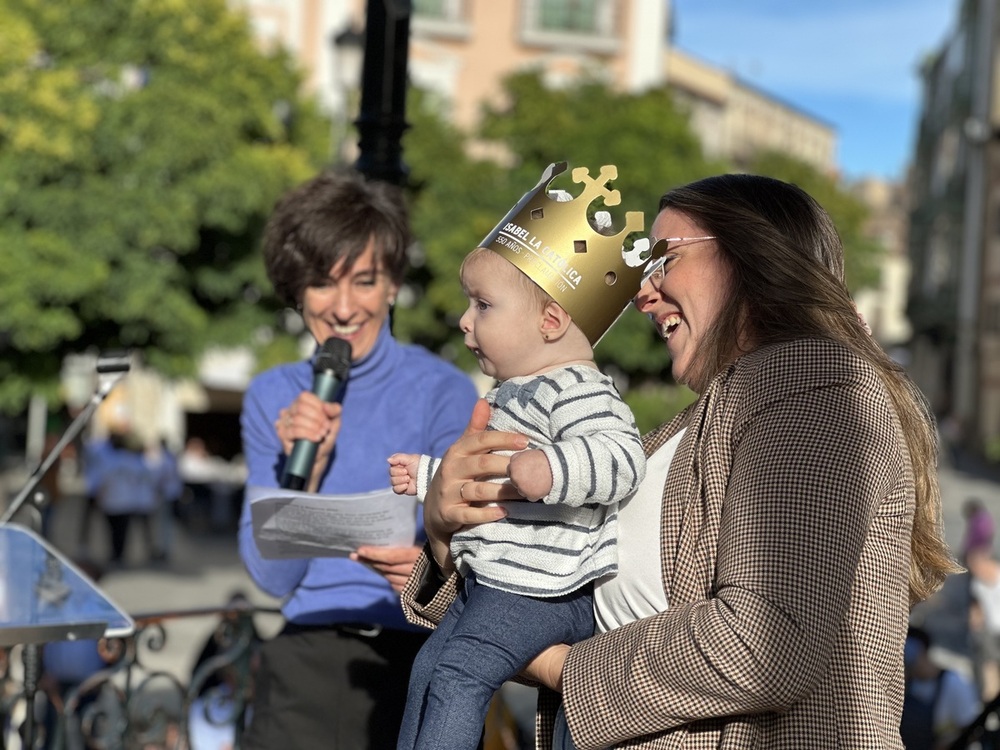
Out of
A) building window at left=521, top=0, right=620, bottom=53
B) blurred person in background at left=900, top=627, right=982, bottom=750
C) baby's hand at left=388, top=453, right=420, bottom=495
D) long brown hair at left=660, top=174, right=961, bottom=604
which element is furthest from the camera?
building window at left=521, top=0, right=620, bottom=53

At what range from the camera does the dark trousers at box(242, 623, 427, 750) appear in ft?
10.3

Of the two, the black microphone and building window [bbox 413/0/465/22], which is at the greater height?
building window [bbox 413/0/465/22]

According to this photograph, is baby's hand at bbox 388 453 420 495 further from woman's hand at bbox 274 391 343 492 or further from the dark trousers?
the dark trousers

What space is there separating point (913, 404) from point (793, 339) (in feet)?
0.71

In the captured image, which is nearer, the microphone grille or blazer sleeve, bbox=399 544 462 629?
blazer sleeve, bbox=399 544 462 629

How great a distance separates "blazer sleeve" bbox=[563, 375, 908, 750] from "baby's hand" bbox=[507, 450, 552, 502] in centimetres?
27

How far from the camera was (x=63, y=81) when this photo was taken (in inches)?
580

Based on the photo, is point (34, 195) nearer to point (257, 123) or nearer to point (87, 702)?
point (257, 123)

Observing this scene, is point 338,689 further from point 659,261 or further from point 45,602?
point 659,261

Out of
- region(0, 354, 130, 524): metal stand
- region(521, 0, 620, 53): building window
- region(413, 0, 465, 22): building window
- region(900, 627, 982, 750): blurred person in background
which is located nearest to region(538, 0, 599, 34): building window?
region(521, 0, 620, 53): building window

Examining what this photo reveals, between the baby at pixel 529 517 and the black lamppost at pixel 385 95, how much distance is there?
170 cm

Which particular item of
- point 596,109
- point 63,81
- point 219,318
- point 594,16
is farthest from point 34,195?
point 594,16

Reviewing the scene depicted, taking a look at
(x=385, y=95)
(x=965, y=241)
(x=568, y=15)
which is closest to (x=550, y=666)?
(x=385, y=95)

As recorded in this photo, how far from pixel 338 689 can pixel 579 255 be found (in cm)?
136
